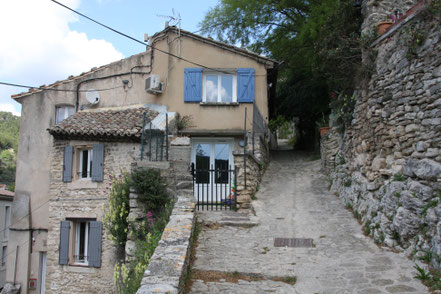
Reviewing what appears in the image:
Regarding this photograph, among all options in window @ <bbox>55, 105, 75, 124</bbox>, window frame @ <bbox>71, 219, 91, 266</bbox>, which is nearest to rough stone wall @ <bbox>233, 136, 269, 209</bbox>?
window frame @ <bbox>71, 219, 91, 266</bbox>

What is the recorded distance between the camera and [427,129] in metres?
6.46

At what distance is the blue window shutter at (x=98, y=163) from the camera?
12.1 m

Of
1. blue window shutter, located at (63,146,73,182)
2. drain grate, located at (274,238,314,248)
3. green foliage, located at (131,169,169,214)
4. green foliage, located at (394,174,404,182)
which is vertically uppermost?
blue window shutter, located at (63,146,73,182)

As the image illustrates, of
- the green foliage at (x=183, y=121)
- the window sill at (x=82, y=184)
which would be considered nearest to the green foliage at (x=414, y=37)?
the green foliage at (x=183, y=121)

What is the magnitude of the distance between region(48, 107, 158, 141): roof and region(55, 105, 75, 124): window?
923 mm

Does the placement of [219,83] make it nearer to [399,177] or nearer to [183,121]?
[183,121]

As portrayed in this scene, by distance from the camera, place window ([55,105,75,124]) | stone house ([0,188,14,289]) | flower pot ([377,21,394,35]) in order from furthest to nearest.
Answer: stone house ([0,188,14,289]), window ([55,105,75,124]), flower pot ([377,21,394,35])

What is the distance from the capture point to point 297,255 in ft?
22.3

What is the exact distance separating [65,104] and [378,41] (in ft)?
36.2

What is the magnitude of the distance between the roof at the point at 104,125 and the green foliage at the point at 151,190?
3511 millimetres

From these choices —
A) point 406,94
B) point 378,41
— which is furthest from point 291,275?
point 378,41

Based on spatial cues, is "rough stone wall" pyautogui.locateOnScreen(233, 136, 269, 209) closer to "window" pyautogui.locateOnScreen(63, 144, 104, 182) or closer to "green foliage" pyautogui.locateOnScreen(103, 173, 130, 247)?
"green foliage" pyautogui.locateOnScreen(103, 173, 130, 247)

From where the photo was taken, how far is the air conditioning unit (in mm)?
13008

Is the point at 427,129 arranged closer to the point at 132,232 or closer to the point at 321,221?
the point at 321,221
